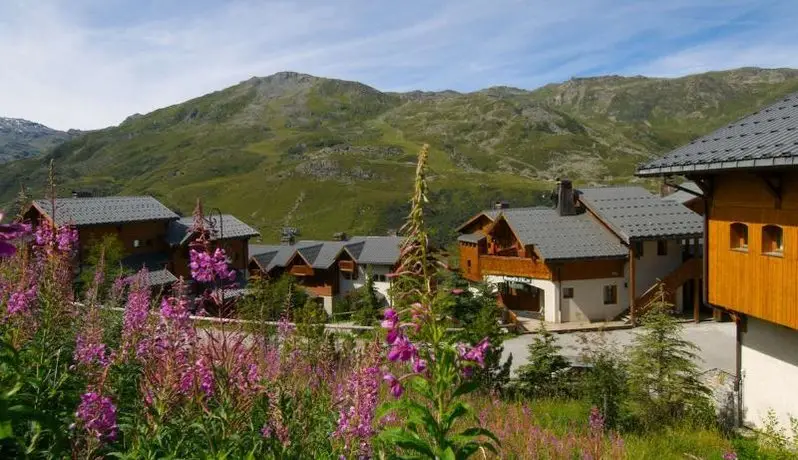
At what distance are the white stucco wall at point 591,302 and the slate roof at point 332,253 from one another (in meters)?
19.4

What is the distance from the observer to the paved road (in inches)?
907

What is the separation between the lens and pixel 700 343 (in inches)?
1034

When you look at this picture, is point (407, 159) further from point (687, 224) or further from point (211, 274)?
point (211, 274)

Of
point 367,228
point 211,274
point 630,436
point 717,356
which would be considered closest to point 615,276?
point 717,356

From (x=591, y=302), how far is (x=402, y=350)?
32289mm

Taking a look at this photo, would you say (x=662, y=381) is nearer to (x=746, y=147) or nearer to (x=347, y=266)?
(x=746, y=147)

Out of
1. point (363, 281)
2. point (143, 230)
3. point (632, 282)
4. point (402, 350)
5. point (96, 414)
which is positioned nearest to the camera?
point (96, 414)

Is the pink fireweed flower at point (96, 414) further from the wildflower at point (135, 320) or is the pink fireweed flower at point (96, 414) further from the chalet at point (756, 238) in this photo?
the chalet at point (756, 238)

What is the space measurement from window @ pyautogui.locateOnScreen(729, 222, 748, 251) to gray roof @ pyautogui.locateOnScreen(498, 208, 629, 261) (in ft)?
61.4

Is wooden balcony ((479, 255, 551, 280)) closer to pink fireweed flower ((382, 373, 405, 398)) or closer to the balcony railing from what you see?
the balcony railing

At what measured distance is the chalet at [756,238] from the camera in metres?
12.2

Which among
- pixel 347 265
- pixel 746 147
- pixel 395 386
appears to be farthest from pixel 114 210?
pixel 395 386

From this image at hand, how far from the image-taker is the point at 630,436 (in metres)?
9.55

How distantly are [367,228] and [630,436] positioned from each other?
97966 mm
